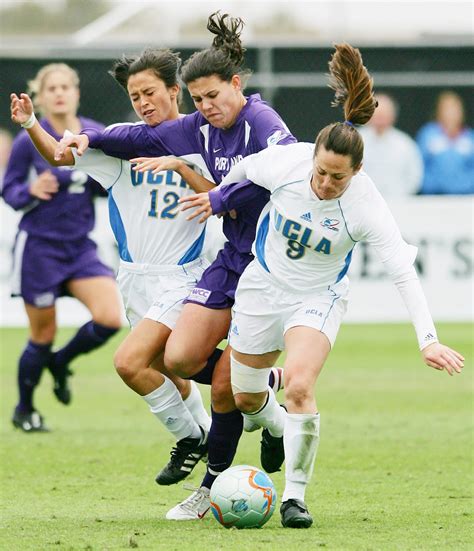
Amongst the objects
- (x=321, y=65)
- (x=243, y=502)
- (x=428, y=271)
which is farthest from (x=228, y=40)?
(x=321, y=65)

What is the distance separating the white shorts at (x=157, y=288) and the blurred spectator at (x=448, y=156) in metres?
10.5

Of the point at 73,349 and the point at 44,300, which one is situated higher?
the point at 44,300

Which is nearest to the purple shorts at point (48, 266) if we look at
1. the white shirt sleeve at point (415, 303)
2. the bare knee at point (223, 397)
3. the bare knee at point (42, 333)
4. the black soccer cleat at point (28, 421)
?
the bare knee at point (42, 333)

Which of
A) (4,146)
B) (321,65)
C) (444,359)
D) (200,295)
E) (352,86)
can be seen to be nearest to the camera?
(444,359)

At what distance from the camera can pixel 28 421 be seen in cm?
1009

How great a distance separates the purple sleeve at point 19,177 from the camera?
1002 centimetres

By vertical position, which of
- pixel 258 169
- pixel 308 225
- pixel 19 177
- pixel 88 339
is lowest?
pixel 88 339

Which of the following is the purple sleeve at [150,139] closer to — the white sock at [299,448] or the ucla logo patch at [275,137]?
the ucla logo patch at [275,137]

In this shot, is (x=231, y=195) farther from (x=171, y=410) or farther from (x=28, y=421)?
(x=28, y=421)

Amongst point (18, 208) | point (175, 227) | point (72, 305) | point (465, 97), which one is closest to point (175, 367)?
point (175, 227)

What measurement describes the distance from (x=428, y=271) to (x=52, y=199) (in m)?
7.23

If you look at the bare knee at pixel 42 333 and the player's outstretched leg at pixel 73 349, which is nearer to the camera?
the player's outstretched leg at pixel 73 349

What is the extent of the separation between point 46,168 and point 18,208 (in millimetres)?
397

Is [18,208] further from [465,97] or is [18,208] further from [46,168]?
[465,97]
